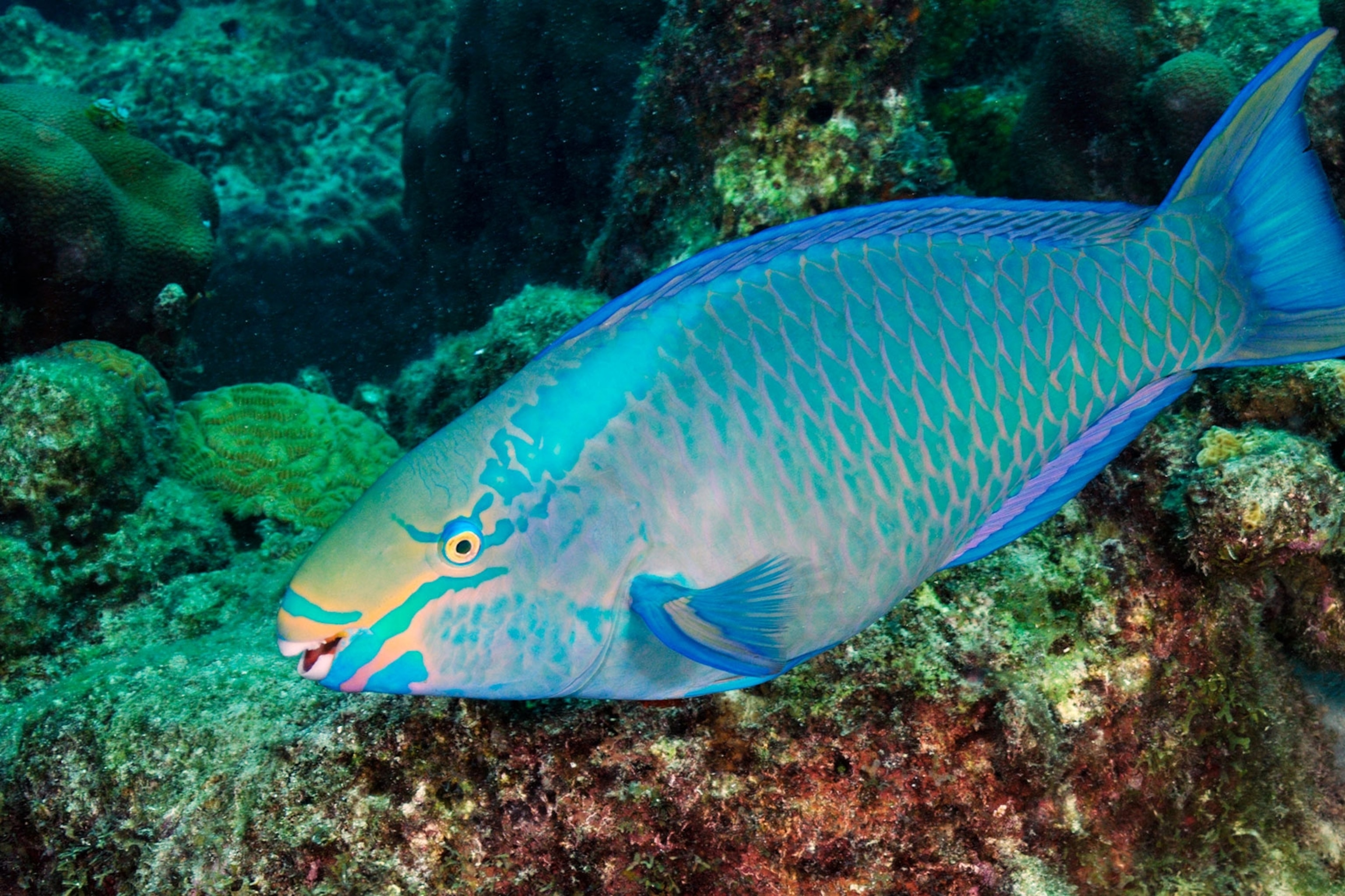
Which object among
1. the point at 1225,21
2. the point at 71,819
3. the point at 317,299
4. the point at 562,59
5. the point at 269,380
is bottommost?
the point at 269,380

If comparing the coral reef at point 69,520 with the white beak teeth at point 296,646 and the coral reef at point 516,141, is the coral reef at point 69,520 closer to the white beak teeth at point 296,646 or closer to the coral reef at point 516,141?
the white beak teeth at point 296,646

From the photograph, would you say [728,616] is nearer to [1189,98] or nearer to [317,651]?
[317,651]

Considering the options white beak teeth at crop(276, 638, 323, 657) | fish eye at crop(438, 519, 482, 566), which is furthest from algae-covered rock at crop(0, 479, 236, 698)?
→ fish eye at crop(438, 519, 482, 566)

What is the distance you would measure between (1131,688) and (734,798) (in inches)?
48.8

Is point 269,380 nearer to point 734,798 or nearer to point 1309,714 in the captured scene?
point 734,798

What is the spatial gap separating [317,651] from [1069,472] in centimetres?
179

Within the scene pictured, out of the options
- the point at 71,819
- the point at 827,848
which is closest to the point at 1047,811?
the point at 827,848

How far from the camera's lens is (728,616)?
1.54 meters

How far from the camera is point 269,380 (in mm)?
8891

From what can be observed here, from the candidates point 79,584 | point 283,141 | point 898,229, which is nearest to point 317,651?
point 898,229

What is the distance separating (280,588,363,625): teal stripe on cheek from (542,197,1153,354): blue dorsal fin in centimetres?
67

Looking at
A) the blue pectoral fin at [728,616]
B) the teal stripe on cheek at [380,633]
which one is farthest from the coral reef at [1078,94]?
the teal stripe on cheek at [380,633]

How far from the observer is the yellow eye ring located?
151 centimetres

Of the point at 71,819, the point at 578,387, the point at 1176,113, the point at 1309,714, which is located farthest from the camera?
the point at 1176,113
